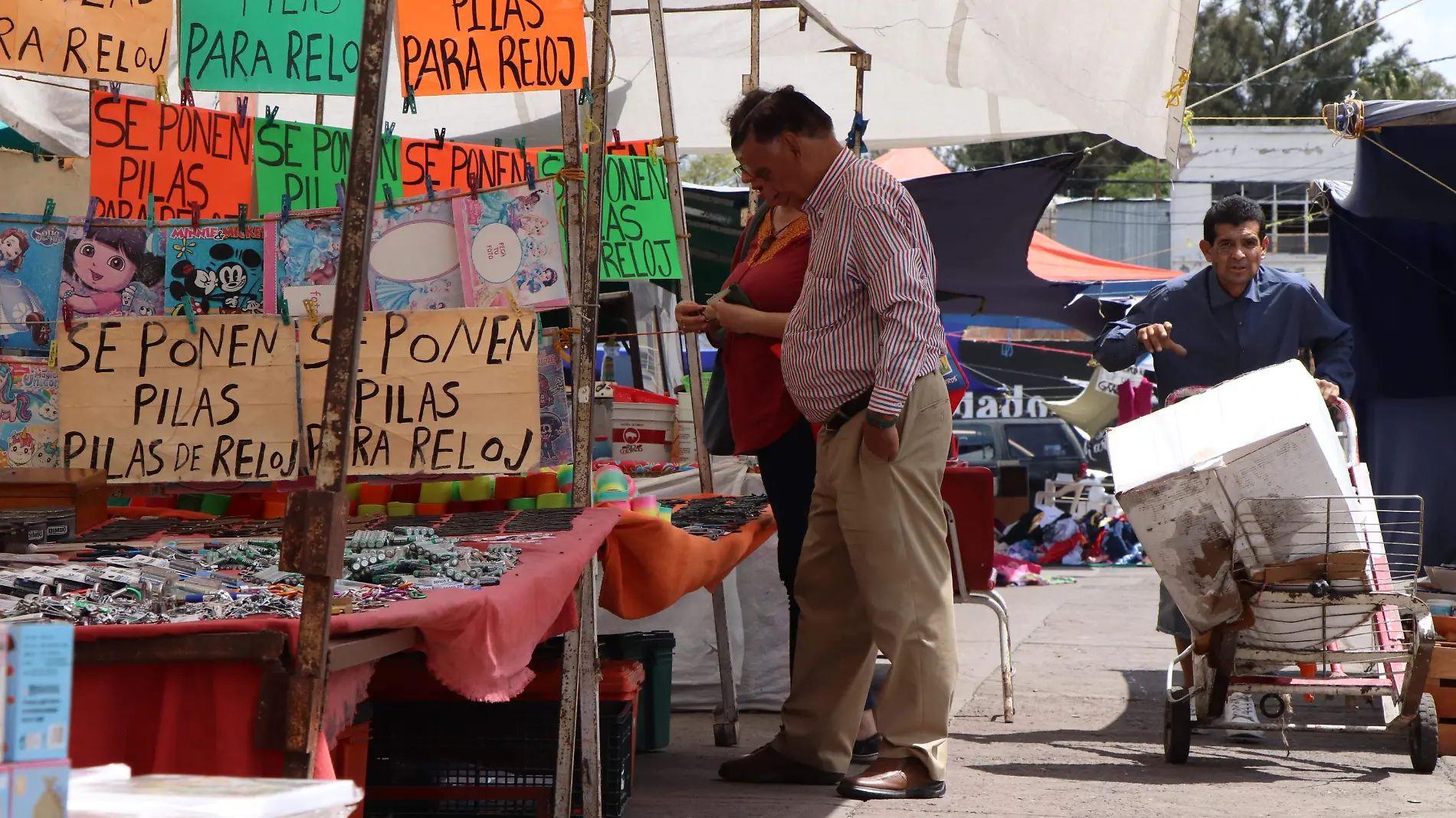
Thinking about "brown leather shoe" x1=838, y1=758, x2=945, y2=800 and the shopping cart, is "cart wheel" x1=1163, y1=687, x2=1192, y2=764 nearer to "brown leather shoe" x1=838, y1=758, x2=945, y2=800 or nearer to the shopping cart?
the shopping cart

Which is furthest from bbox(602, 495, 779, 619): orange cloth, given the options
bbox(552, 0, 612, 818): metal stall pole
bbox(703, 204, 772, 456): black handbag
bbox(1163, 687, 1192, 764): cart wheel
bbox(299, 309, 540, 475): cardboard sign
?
bbox(1163, 687, 1192, 764): cart wheel

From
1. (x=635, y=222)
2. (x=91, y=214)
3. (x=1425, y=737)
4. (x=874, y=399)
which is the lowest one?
(x=1425, y=737)

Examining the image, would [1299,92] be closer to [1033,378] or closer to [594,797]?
[1033,378]

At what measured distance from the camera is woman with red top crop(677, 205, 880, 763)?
4.22m

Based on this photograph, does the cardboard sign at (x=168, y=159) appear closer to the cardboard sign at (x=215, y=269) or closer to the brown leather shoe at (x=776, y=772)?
the cardboard sign at (x=215, y=269)

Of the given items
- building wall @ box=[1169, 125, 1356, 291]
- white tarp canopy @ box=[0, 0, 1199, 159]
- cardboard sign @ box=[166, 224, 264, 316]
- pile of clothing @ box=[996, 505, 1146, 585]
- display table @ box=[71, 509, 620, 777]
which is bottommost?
pile of clothing @ box=[996, 505, 1146, 585]

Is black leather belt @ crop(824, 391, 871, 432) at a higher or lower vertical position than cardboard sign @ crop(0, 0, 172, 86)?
lower

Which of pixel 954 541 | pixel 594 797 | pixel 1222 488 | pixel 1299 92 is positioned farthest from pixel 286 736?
pixel 1299 92

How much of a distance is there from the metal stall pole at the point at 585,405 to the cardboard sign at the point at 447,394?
14cm

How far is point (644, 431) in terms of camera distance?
19.2 ft

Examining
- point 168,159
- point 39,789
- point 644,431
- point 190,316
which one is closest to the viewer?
point 39,789

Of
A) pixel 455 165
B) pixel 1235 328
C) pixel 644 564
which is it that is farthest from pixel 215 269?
pixel 1235 328

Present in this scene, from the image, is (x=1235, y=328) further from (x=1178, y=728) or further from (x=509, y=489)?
(x=509, y=489)

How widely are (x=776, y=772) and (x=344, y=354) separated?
255 cm
